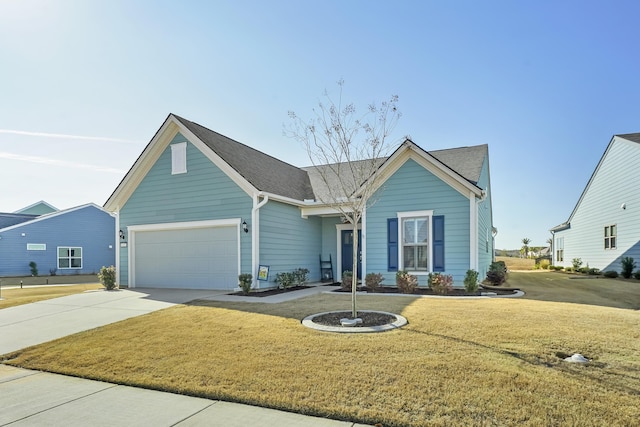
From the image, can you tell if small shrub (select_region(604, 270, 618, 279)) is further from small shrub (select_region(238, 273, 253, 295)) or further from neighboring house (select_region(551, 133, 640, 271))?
small shrub (select_region(238, 273, 253, 295))

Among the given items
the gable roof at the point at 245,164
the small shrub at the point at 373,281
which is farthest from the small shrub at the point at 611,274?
the small shrub at the point at 373,281

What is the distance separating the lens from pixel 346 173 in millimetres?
16016

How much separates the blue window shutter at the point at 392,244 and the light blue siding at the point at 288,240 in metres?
3.71

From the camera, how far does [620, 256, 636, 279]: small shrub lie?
16938 millimetres

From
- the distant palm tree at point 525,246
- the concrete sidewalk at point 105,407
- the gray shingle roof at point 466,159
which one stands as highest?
the gray shingle roof at point 466,159

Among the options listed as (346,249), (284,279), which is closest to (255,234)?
(284,279)

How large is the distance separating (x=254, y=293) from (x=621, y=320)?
878 centimetres

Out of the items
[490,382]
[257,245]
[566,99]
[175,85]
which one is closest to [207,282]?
[257,245]

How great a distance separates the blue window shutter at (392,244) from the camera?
41.2 ft

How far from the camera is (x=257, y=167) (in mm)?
14703

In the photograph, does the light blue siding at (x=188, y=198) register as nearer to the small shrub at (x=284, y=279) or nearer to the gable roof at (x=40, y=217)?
the small shrub at (x=284, y=279)

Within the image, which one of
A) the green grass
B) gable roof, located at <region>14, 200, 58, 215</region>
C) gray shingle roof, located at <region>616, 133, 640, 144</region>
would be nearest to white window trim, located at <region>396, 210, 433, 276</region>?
the green grass

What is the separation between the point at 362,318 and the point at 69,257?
2764 centimetres

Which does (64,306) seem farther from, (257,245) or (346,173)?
(346,173)
